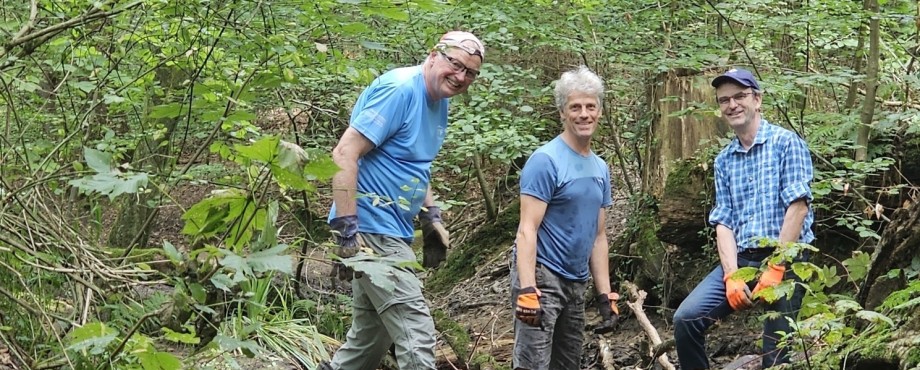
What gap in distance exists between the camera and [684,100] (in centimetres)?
766

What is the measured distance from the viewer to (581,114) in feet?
15.0

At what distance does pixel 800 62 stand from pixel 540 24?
2509 millimetres

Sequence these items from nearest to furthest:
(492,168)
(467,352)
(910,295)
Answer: (910,295) < (467,352) < (492,168)

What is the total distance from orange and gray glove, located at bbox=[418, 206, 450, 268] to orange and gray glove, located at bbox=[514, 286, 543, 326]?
0.69 meters

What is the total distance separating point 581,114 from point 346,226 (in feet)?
4.49

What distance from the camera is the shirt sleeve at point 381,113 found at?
421cm

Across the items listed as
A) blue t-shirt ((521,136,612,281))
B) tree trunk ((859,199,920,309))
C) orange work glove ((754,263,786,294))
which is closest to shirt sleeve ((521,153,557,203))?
blue t-shirt ((521,136,612,281))

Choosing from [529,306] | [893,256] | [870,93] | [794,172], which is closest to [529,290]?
[529,306]

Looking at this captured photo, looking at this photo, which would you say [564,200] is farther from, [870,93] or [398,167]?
[870,93]

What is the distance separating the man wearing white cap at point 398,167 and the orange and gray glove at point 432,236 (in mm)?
357

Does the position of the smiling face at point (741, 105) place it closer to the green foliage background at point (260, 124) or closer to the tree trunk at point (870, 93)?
the green foliage background at point (260, 124)

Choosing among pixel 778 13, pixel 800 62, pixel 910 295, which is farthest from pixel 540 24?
pixel 910 295

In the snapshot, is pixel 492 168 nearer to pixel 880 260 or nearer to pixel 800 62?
pixel 800 62

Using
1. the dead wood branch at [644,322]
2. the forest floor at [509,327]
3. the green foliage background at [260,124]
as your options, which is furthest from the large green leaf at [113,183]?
the dead wood branch at [644,322]
